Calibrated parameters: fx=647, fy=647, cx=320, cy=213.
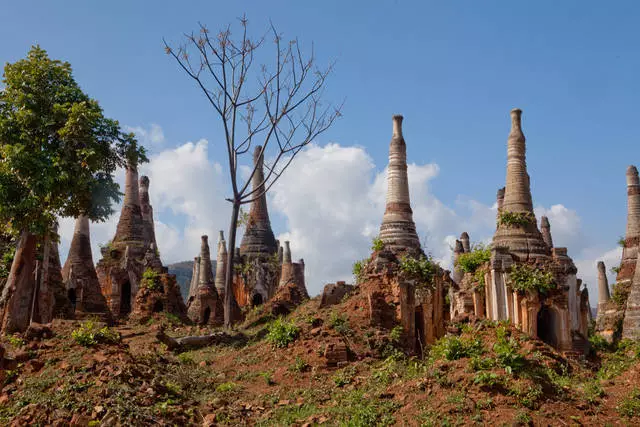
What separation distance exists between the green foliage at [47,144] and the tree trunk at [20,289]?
733 mm

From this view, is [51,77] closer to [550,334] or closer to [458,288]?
[458,288]

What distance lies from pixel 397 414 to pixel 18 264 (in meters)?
14.9

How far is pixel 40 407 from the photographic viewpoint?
41.2 feet

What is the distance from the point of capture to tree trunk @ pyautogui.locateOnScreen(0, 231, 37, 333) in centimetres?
2064

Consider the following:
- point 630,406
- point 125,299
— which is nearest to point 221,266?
point 125,299

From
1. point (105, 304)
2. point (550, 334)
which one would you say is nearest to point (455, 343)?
point (550, 334)

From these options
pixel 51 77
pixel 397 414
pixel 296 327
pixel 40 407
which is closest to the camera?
pixel 397 414

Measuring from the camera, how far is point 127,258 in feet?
104

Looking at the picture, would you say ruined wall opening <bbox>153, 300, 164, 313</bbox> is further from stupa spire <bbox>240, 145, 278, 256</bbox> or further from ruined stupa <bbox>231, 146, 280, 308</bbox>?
stupa spire <bbox>240, 145, 278, 256</bbox>

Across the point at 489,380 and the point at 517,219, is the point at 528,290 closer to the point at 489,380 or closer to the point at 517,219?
the point at 517,219

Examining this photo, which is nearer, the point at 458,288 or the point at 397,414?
the point at 397,414

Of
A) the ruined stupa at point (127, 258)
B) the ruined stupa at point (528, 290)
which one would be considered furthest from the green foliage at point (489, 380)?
the ruined stupa at point (127, 258)

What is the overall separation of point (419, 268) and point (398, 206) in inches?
119

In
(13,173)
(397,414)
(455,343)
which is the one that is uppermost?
(13,173)
